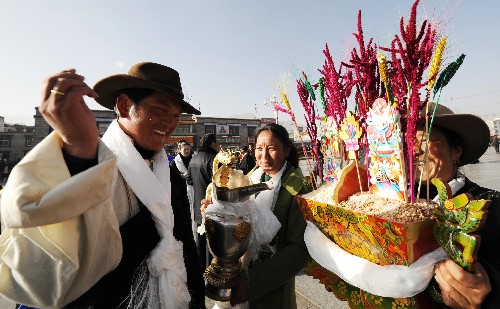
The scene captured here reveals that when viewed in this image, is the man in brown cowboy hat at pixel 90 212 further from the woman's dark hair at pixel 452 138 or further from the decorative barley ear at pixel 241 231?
the woman's dark hair at pixel 452 138

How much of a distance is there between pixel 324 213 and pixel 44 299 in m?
1.08

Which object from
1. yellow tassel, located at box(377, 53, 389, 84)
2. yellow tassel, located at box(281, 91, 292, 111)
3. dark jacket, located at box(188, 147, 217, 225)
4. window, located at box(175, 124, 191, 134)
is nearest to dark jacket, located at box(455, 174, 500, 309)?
yellow tassel, located at box(377, 53, 389, 84)

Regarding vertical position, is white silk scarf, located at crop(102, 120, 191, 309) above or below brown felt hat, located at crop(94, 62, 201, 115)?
below

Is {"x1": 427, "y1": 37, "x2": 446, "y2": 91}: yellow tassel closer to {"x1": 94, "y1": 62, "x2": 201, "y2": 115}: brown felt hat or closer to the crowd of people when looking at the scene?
the crowd of people

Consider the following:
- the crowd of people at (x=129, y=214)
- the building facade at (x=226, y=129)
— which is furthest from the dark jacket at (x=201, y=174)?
the building facade at (x=226, y=129)

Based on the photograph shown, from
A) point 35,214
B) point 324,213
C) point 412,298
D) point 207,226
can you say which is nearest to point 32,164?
point 35,214

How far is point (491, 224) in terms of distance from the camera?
1070 mm

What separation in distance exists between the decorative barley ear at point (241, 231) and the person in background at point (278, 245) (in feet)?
0.79

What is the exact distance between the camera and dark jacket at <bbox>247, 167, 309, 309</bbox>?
5.45 ft

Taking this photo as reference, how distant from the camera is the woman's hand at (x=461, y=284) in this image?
2.87ft

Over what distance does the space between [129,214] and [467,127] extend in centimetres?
172

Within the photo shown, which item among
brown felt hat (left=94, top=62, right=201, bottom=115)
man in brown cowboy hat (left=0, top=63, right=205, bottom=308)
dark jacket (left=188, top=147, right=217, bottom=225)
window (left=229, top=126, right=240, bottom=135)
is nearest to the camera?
man in brown cowboy hat (left=0, top=63, right=205, bottom=308)

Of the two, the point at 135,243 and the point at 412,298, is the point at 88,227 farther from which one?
the point at 412,298

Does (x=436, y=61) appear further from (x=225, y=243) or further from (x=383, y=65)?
(x=225, y=243)
